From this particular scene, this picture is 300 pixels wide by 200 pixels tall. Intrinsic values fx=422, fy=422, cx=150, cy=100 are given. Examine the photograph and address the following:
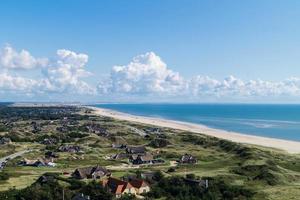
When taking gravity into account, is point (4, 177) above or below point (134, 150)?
below

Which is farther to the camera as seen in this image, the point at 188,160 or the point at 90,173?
the point at 188,160

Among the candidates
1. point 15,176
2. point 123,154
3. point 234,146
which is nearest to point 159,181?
point 15,176

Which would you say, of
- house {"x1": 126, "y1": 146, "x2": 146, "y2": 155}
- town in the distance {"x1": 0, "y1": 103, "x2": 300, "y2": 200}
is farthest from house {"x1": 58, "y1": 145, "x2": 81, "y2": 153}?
house {"x1": 126, "y1": 146, "x2": 146, "y2": 155}

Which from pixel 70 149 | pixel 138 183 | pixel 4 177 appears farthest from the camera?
pixel 70 149

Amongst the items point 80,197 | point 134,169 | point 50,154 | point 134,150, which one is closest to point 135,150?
point 134,150

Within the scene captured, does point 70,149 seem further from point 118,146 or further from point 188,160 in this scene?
point 188,160

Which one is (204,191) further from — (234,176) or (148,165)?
(148,165)

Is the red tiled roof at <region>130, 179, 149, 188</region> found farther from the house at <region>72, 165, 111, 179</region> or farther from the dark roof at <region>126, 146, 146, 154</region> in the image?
the dark roof at <region>126, 146, 146, 154</region>

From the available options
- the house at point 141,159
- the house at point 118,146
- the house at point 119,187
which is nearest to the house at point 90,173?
the house at point 119,187

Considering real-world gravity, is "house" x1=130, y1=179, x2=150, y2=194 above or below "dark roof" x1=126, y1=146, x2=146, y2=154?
above
